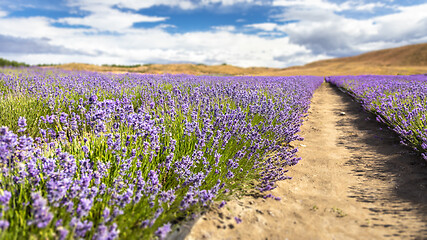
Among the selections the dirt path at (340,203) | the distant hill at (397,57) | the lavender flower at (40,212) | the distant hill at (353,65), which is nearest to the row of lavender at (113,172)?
the lavender flower at (40,212)

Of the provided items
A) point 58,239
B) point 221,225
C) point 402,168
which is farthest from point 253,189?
point 402,168

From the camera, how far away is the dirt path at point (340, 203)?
1.87m

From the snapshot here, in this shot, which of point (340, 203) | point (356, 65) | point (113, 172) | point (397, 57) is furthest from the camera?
point (397, 57)

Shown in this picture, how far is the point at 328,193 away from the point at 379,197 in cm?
46

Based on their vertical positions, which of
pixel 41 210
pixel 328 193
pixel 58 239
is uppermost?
pixel 41 210

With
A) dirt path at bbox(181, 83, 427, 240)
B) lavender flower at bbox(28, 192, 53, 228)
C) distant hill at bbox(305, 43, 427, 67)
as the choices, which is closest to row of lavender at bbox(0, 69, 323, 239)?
lavender flower at bbox(28, 192, 53, 228)

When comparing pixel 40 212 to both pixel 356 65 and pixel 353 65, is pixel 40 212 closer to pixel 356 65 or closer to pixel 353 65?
pixel 356 65

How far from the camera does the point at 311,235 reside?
1.84m

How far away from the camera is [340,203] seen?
2350mm

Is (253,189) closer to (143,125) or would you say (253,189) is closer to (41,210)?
(143,125)

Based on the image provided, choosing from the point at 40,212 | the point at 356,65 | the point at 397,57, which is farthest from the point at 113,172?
the point at 397,57

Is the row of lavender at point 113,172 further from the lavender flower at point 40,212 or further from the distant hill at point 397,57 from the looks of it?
the distant hill at point 397,57

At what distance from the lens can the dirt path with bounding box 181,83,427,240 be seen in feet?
6.15

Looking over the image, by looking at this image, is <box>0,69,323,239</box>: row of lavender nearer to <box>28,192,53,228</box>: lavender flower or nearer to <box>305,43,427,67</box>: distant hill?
<box>28,192,53,228</box>: lavender flower
